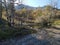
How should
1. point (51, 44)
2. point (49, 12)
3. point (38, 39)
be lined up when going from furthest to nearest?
point (49, 12) < point (38, 39) < point (51, 44)

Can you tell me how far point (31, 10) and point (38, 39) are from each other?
976 cm

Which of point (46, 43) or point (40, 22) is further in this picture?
point (40, 22)

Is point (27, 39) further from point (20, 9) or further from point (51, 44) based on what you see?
point (20, 9)

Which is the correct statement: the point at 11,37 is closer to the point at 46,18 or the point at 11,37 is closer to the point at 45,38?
the point at 45,38

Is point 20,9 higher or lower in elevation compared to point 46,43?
higher

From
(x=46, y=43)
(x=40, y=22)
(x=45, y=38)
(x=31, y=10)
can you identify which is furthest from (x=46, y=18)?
(x=46, y=43)

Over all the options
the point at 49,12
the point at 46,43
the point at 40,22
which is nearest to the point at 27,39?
the point at 46,43

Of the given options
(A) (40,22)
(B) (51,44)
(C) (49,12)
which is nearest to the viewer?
(B) (51,44)

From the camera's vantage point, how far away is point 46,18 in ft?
55.0

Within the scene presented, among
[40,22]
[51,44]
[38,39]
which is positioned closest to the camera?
[51,44]

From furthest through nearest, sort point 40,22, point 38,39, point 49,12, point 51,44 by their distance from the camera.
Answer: point 49,12 < point 40,22 < point 38,39 < point 51,44

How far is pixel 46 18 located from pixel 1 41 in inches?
301

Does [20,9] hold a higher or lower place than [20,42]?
higher

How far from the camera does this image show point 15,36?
36.5 ft
